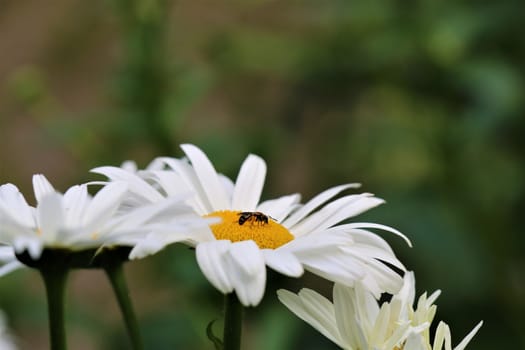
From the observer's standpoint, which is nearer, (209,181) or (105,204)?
(105,204)

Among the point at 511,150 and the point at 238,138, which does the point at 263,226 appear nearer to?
the point at 238,138

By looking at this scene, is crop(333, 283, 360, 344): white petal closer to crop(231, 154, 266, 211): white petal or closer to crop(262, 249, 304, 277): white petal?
crop(262, 249, 304, 277): white petal

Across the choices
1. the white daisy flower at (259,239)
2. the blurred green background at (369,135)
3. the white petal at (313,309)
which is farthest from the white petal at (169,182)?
the blurred green background at (369,135)

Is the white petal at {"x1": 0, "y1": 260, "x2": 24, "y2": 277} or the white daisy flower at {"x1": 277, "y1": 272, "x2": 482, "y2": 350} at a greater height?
the white petal at {"x1": 0, "y1": 260, "x2": 24, "y2": 277}

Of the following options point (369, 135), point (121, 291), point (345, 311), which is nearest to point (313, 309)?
point (345, 311)

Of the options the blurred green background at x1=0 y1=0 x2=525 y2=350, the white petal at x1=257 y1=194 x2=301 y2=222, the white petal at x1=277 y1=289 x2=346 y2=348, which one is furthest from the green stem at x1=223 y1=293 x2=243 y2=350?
the blurred green background at x1=0 y1=0 x2=525 y2=350

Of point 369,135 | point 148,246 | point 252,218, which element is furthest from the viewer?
point 369,135

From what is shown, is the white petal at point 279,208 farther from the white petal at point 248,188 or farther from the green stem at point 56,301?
the green stem at point 56,301

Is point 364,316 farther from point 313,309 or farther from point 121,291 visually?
point 121,291
